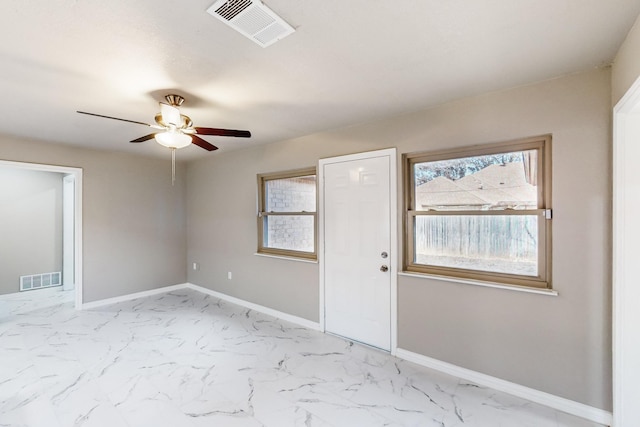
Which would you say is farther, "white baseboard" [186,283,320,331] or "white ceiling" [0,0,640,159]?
"white baseboard" [186,283,320,331]

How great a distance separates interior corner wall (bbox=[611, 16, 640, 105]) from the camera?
1.52 m

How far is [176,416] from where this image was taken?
82.2 inches

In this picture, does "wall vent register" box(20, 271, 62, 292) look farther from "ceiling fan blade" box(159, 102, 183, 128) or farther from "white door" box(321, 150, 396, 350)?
"white door" box(321, 150, 396, 350)

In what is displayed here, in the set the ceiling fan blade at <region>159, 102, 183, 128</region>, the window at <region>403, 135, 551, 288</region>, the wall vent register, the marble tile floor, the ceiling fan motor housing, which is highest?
the ceiling fan motor housing

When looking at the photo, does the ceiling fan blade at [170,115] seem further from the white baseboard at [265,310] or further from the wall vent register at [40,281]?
the wall vent register at [40,281]

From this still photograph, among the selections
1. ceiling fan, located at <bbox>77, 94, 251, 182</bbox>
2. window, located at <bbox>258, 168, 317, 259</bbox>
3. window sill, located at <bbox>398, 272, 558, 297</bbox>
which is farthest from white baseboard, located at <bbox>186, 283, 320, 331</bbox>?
ceiling fan, located at <bbox>77, 94, 251, 182</bbox>

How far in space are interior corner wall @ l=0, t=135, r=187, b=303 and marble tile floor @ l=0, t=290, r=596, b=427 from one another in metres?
1.03

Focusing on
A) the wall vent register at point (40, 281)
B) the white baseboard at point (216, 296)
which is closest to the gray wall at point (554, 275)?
the white baseboard at point (216, 296)

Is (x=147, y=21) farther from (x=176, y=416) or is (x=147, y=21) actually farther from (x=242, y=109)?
(x=176, y=416)

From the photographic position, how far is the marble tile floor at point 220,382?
6.81 feet

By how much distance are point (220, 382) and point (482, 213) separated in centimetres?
257

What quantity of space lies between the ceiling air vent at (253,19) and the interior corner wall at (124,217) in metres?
4.00

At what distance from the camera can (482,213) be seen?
2496 mm

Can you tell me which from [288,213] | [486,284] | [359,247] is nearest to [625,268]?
[486,284]
